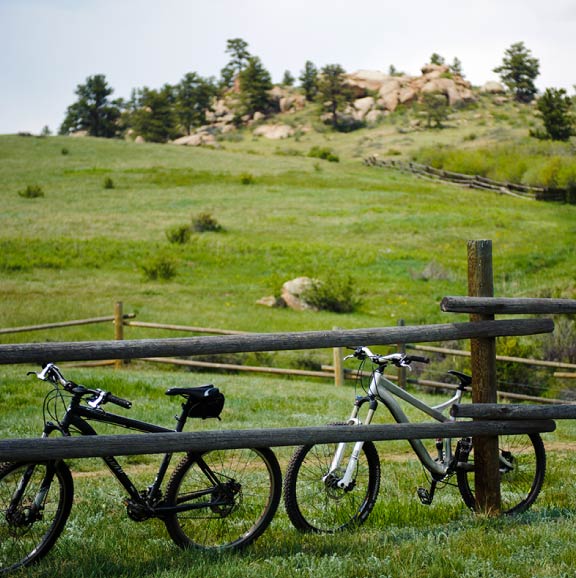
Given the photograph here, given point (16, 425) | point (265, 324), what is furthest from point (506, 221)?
point (16, 425)

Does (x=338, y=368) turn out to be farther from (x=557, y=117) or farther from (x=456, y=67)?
(x=456, y=67)

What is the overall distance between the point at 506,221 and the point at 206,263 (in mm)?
16180

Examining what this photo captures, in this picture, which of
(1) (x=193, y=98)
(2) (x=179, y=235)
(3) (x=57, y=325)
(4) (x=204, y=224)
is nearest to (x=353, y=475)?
(3) (x=57, y=325)

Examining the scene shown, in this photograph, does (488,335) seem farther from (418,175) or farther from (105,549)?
(418,175)

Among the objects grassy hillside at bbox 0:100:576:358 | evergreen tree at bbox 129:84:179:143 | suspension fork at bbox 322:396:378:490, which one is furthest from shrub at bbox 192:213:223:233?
evergreen tree at bbox 129:84:179:143

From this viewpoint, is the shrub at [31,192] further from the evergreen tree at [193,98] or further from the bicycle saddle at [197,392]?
the evergreen tree at [193,98]

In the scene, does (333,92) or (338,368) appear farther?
(333,92)

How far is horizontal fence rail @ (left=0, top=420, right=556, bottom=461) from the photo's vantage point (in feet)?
14.6

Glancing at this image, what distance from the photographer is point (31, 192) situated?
4050 cm

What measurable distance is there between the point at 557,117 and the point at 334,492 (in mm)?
68731

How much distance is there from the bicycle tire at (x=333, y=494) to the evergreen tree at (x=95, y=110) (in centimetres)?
Result: 9492

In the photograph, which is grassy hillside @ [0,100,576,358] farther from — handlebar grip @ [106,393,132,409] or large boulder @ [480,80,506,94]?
large boulder @ [480,80,506,94]

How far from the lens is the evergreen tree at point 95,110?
9450 centimetres

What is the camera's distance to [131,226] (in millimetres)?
34750
